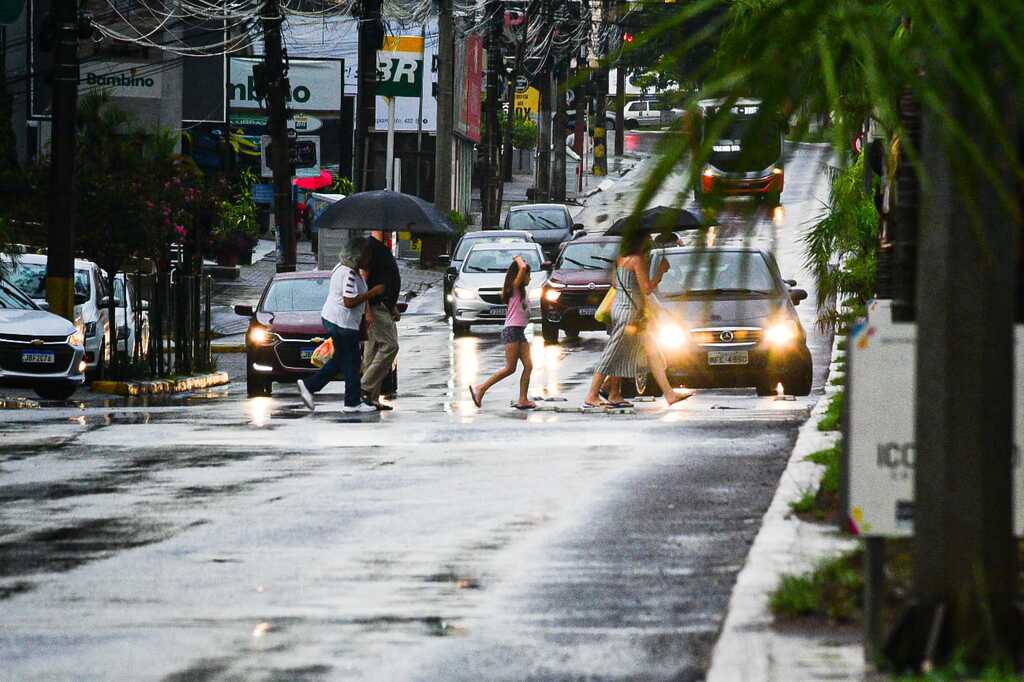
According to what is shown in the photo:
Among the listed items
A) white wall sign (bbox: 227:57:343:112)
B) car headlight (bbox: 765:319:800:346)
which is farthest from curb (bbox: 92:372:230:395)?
white wall sign (bbox: 227:57:343:112)

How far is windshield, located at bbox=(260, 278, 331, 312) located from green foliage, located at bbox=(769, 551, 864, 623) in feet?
55.9

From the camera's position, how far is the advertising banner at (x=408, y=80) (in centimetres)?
5519

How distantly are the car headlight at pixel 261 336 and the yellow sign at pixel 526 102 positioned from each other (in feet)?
224

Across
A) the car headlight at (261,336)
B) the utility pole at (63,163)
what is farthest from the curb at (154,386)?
the car headlight at (261,336)

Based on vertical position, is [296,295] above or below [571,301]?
above

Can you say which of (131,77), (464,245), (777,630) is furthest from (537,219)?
(777,630)

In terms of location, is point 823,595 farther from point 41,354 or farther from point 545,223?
point 545,223

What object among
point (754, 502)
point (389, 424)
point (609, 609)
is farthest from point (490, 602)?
point (389, 424)

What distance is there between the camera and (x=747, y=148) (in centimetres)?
391

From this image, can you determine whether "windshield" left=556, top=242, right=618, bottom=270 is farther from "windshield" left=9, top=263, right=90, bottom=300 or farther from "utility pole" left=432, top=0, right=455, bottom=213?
"utility pole" left=432, top=0, right=455, bottom=213

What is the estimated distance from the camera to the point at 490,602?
818 centimetres

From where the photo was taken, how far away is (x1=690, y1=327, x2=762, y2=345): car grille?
19797mm

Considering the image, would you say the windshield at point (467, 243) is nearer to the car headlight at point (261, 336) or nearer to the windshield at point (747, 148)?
the car headlight at point (261, 336)

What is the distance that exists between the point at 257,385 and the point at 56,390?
2449 mm
